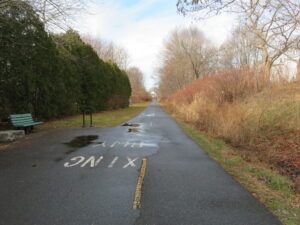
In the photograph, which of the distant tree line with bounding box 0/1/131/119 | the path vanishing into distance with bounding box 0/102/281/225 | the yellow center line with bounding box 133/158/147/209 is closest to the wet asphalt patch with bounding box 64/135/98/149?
the path vanishing into distance with bounding box 0/102/281/225

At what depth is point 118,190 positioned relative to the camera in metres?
3.69

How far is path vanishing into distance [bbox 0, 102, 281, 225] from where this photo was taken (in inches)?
112

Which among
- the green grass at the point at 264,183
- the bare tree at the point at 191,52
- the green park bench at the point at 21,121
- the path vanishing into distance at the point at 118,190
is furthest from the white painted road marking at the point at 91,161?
the bare tree at the point at 191,52

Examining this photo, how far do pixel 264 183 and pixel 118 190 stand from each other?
10.1 ft

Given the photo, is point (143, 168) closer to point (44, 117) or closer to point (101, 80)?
point (44, 117)

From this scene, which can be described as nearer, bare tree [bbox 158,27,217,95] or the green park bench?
the green park bench

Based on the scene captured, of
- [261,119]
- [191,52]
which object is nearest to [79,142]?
[261,119]

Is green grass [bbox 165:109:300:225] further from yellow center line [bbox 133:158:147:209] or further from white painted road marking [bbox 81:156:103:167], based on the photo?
white painted road marking [bbox 81:156:103:167]

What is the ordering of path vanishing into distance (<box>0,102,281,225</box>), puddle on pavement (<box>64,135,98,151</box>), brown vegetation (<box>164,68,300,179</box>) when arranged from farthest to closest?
1. puddle on pavement (<box>64,135,98,151</box>)
2. brown vegetation (<box>164,68,300,179</box>)
3. path vanishing into distance (<box>0,102,281,225</box>)

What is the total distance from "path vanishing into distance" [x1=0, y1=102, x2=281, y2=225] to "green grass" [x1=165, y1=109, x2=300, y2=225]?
215 millimetres

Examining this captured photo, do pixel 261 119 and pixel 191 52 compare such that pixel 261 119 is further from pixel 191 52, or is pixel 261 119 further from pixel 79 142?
pixel 191 52

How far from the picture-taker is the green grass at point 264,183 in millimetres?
3143

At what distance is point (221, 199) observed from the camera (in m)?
3.40

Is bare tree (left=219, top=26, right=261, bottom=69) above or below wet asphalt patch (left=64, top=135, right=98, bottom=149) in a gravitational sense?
above
